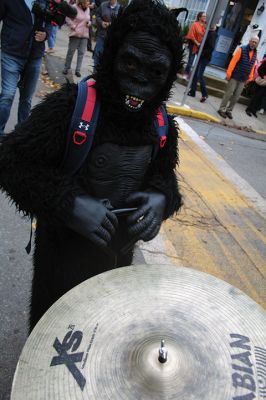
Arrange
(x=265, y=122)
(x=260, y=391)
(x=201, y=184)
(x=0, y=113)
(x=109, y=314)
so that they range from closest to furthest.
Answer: (x=260, y=391) → (x=109, y=314) → (x=0, y=113) → (x=201, y=184) → (x=265, y=122)

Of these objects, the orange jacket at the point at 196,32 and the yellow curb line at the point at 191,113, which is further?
the orange jacket at the point at 196,32

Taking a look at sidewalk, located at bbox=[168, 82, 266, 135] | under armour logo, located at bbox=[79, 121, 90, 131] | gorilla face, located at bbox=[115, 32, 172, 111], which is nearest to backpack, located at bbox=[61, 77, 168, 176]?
under armour logo, located at bbox=[79, 121, 90, 131]

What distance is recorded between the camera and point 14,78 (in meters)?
4.52

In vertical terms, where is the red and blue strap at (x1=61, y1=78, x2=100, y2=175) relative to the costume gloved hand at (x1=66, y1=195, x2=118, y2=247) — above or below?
above

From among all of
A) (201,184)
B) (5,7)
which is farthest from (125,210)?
(201,184)

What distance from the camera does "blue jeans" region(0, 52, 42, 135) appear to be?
4.45 meters

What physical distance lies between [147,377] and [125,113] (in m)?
0.90

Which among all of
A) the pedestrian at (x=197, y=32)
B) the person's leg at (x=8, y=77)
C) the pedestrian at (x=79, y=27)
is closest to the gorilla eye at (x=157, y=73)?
the person's leg at (x=8, y=77)

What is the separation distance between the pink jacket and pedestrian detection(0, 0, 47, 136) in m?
4.55

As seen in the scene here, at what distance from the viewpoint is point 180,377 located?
3.67 feet

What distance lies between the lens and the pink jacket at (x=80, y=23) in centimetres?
869

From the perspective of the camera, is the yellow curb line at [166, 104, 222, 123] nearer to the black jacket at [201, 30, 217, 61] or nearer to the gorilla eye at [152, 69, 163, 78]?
the black jacket at [201, 30, 217, 61]

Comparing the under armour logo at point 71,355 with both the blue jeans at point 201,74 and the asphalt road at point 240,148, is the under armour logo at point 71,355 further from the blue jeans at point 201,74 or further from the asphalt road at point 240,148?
the blue jeans at point 201,74

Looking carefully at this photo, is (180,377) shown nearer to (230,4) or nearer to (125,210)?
(125,210)
